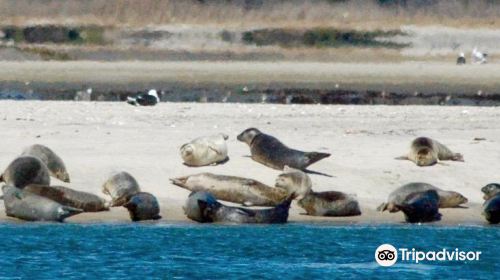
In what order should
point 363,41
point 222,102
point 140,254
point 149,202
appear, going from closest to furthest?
point 140,254 < point 149,202 < point 222,102 < point 363,41

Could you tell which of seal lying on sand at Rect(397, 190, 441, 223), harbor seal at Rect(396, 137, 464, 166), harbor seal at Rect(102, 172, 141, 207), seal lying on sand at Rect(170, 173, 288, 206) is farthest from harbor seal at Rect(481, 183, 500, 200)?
harbor seal at Rect(102, 172, 141, 207)

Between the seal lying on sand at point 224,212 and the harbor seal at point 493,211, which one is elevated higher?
the harbor seal at point 493,211

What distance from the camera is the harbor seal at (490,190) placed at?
56.6 feet

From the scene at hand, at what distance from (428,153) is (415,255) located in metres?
3.00

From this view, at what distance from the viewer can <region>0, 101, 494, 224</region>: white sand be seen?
17578 mm

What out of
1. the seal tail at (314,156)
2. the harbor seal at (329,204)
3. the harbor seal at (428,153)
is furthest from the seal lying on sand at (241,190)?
the harbor seal at (428,153)

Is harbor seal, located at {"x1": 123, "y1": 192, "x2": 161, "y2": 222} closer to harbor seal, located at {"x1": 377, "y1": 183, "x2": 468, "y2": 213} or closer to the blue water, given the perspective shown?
the blue water

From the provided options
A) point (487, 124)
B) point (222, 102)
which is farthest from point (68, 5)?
point (487, 124)

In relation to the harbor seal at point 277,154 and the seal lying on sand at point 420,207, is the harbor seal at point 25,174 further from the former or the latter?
the seal lying on sand at point 420,207

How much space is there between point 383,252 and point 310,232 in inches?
36.9

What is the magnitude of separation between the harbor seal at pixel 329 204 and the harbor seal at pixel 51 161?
2322 millimetres

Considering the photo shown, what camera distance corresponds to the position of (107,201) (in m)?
16.8

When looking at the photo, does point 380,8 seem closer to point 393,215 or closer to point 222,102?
point 222,102

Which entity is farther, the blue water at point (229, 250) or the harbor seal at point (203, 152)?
the harbor seal at point (203, 152)
